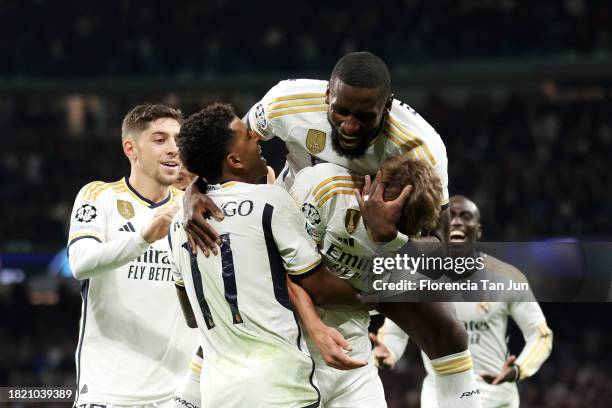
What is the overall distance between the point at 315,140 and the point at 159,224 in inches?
34.5

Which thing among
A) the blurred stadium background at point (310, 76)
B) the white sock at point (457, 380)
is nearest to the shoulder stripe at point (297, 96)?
the white sock at point (457, 380)

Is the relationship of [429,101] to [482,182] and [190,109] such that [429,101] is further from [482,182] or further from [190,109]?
[190,109]

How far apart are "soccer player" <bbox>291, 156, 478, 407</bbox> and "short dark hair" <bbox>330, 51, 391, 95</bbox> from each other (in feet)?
1.17

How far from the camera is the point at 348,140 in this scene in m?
4.24

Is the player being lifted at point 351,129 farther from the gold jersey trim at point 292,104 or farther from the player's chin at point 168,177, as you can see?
the player's chin at point 168,177

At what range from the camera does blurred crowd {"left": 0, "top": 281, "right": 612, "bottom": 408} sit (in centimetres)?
1605

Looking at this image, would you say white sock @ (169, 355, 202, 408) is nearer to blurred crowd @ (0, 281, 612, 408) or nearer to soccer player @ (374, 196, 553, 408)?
soccer player @ (374, 196, 553, 408)

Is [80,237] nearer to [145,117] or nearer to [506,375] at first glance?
[145,117]

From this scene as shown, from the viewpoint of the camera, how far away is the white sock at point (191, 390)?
4617mm

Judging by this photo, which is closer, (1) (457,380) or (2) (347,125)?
(2) (347,125)

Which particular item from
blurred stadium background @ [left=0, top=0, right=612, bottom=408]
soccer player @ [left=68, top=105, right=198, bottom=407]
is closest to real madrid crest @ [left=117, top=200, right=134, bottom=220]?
soccer player @ [left=68, top=105, right=198, bottom=407]

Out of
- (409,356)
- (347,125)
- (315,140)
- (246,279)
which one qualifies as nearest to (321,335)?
(246,279)

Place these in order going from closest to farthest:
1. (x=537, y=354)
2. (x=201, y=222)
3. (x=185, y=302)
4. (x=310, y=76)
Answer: (x=201, y=222)
(x=185, y=302)
(x=537, y=354)
(x=310, y=76)

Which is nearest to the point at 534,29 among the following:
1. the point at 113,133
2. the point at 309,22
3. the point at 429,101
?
the point at 429,101
